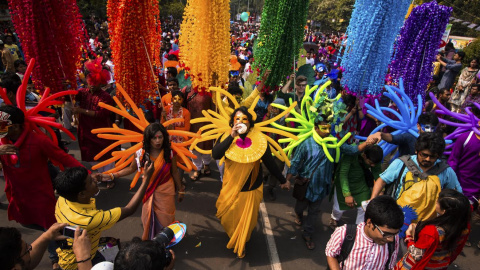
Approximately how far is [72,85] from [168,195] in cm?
213

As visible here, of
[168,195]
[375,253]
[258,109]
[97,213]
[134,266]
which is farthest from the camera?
[258,109]

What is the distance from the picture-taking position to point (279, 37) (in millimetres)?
4383

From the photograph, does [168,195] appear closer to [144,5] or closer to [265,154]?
[265,154]

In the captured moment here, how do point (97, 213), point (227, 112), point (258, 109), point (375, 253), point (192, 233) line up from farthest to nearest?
1. point (258, 109)
2. point (192, 233)
3. point (227, 112)
4. point (97, 213)
5. point (375, 253)

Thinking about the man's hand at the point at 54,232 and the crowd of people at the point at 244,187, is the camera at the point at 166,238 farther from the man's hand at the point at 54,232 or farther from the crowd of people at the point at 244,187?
the man's hand at the point at 54,232

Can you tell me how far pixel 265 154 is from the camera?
334cm

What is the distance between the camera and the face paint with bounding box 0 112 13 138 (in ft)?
8.76

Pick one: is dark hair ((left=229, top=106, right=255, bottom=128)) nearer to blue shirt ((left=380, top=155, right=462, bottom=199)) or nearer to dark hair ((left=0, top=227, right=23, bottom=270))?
blue shirt ((left=380, top=155, right=462, bottom=199))

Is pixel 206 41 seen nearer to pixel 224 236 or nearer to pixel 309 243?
pixel 224 236

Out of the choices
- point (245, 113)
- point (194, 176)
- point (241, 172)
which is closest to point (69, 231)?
point (241, 172)

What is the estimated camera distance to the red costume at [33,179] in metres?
2.93

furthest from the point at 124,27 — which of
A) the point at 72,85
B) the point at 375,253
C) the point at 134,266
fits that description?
the point at 375,253

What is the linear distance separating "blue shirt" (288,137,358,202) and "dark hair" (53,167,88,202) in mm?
2279

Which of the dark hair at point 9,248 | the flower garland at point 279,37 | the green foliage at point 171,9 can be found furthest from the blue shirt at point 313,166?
the green foliage at point 171,9
